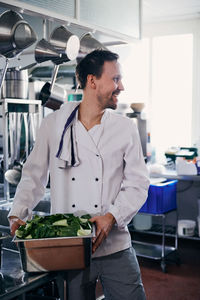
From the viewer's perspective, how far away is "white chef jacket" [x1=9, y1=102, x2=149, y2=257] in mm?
1655

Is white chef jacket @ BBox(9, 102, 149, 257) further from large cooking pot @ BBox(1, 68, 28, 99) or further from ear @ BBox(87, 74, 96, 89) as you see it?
large cooking pot @ BBox(1, 68, 28, 99)

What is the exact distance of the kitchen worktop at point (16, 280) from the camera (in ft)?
4.23

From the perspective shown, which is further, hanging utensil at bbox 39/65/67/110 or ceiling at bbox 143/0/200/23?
ceiling at bbox 143/0/200/23

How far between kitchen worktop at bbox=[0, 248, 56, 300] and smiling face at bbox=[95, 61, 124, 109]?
705 mm

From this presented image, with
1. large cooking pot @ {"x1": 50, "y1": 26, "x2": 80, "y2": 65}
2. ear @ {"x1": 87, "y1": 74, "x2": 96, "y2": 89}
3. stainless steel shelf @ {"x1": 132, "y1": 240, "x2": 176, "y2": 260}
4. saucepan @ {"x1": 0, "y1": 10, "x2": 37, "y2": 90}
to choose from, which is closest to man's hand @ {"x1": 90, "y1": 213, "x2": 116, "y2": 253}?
ear @ {"x1": 87, "y1": 74, "x2": 96, "y2": 89}

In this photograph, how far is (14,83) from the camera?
9.16ft

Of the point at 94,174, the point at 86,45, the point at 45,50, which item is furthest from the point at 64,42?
the point at 94,174

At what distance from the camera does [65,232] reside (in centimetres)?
131

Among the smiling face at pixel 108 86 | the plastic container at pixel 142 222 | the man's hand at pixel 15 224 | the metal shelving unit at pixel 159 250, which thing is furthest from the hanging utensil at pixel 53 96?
the plastic container at pixel 142 222

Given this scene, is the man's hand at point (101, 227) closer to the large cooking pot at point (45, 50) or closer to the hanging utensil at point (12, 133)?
the large cooking pot at point (45, 50)

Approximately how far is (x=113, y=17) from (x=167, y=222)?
259 centimetres

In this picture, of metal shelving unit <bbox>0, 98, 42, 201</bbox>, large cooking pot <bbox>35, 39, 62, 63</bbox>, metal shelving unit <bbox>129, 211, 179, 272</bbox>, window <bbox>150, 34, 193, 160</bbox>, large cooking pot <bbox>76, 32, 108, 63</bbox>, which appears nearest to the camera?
large cooking pot <bbox>35, 39, 62, 63</bbox>

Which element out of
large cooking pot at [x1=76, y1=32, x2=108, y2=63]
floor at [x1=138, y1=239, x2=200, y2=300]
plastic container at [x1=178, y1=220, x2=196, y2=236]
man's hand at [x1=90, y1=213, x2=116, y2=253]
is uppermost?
large cooking pot at [x1=76, y1=32, x2=108, y2=63]

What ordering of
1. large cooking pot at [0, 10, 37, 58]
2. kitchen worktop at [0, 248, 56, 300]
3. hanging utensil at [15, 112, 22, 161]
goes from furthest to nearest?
hanging utensil at [15, 112, 22, 161], large cooking pot at [0, 10, 37, 58], kitchen worktop at [0, 248, 56, 300]
